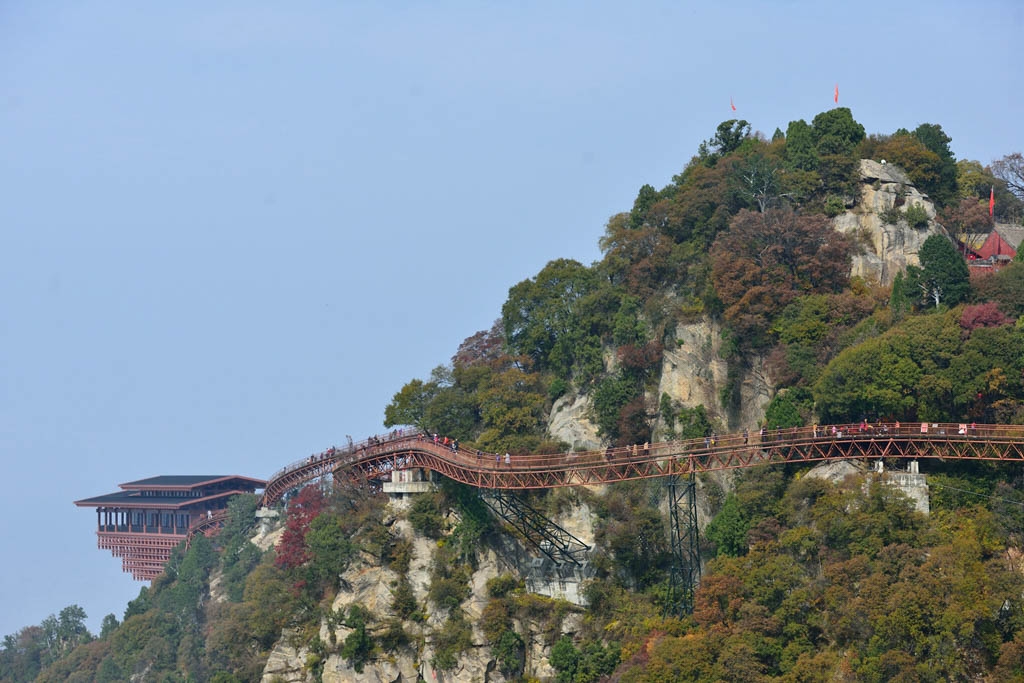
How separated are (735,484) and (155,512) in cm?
5992

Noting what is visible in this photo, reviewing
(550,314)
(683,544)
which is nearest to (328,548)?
(550,314)

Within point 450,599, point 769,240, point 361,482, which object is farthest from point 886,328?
point 361,482

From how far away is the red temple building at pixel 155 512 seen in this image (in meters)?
114

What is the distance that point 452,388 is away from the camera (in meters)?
82.4

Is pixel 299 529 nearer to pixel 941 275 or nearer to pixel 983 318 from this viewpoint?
pixel 941 275

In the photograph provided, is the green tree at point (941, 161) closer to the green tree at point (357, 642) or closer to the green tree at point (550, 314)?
the green tree at point (550, 314)

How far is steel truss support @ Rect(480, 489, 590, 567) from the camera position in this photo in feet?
238

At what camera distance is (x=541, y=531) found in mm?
73438

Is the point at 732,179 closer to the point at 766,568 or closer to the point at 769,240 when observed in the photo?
the point at 769,240

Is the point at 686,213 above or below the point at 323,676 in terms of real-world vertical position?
above

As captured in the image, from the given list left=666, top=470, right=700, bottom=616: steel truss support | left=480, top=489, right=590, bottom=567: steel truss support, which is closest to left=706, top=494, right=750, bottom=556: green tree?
left=666, top=470, right=700, bottom=616: steel truss support

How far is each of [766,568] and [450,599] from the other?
17.9 meters

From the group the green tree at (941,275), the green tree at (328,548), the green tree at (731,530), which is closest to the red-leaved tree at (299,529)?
the green tree at (328,548)

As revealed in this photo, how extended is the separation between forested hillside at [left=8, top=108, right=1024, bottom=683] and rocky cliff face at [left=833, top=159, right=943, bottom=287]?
34cm
